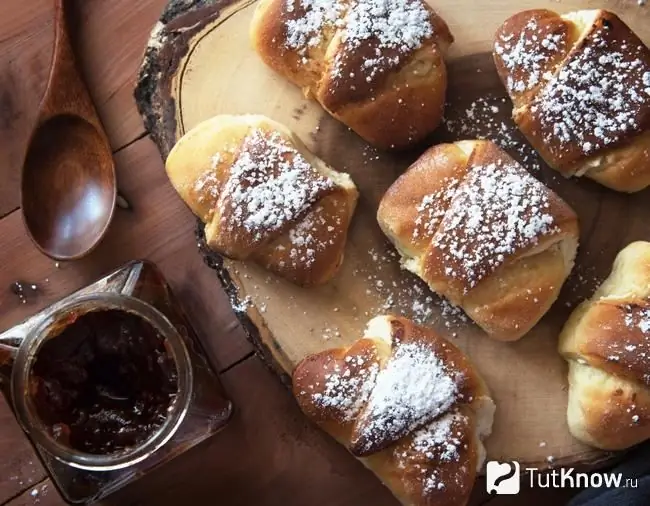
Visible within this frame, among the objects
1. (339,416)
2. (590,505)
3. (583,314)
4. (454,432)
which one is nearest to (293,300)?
(339,416)

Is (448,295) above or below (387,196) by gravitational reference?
below

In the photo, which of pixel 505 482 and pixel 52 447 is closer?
pixel 52 447

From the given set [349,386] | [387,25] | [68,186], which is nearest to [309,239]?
[349,386]

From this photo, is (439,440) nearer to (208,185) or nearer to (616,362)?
Result: (616,362)

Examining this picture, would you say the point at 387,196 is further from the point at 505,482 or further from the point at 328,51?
the point at 505,482

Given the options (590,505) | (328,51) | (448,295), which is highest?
(328,51)
